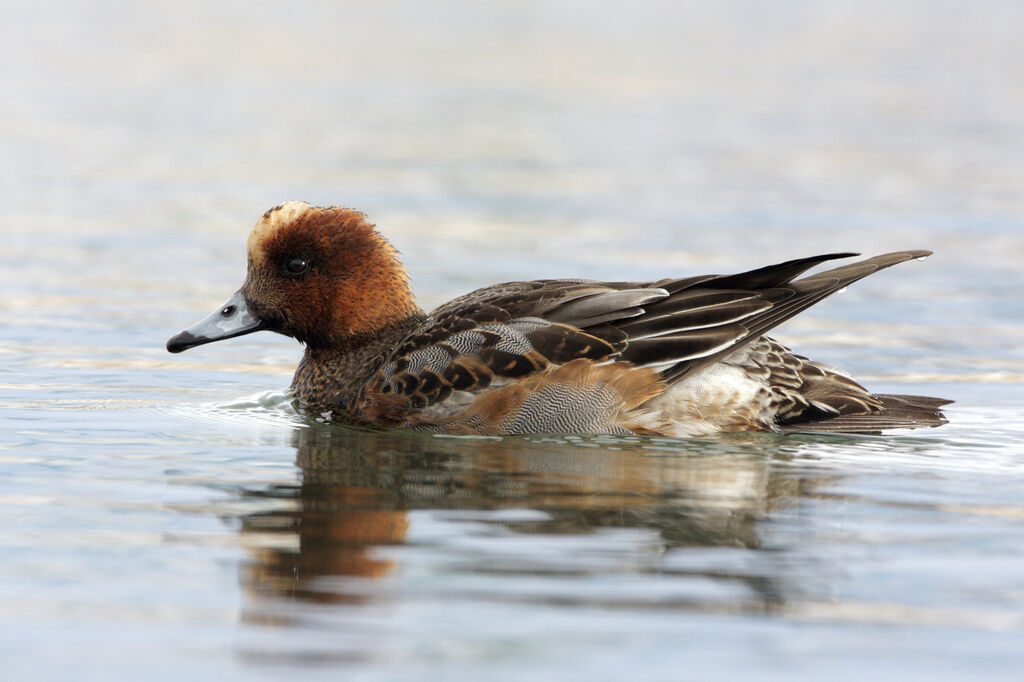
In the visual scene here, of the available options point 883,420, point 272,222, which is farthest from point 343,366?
point 883,420

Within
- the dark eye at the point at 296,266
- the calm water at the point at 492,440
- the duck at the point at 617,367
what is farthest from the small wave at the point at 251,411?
the dark eye at the point at 296,266

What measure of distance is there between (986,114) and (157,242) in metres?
11.6

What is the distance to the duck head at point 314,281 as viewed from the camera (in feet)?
25.1

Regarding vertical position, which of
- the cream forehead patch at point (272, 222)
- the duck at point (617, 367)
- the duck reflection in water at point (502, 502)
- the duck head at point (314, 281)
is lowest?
the duck reflection in water at point (502, 502)

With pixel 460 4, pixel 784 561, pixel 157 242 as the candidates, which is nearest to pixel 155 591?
pixel 784 561

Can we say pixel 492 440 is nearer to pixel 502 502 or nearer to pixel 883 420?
pixel 502 502

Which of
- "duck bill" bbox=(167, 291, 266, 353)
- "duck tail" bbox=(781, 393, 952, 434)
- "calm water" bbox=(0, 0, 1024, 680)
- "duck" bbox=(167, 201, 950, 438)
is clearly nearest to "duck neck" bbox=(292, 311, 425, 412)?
"duck" bbox=(167, 201, 950, 438)

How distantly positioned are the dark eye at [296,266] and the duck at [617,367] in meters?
0.13

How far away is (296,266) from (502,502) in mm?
2374

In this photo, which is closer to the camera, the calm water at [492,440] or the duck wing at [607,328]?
the calm water at [492,440]

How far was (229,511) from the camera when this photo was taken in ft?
18.4

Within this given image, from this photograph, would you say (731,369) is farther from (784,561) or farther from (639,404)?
(784,561)

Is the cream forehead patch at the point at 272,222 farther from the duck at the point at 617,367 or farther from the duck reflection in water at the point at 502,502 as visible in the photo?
the duck reflection in water at the point at 502,502

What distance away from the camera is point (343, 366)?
765cm
